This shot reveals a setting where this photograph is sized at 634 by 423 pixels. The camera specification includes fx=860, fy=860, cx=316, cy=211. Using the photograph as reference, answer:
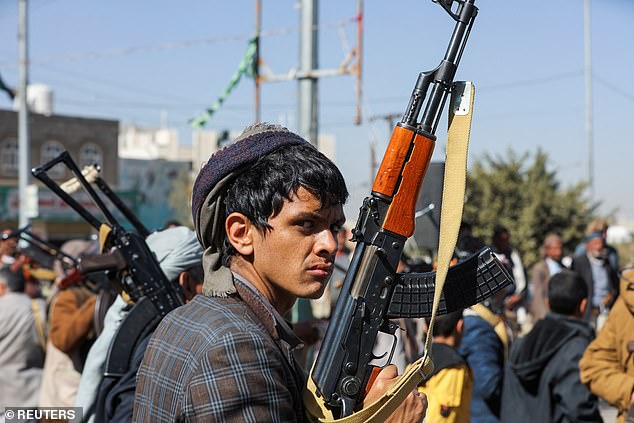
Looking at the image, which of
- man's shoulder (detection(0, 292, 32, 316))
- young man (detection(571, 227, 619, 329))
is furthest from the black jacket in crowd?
young man (detection(571, 227, 619, 329))

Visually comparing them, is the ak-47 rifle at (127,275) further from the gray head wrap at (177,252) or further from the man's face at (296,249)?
the man's face at (296,249)

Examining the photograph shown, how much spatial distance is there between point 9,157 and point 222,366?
3596 centimetres

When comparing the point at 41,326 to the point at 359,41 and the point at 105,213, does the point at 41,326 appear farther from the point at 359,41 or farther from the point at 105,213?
the point at 359,41

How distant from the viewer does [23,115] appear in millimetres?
16375

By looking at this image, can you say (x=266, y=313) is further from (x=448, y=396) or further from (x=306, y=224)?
(x=448, y=396)

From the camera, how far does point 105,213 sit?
168 inches

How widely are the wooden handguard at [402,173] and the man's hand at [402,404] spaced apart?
1.26ft

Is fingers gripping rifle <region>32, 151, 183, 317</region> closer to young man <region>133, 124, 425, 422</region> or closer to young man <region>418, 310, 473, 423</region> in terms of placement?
young man <region>418, 310, 473, 423</region>

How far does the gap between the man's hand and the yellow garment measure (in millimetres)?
1933

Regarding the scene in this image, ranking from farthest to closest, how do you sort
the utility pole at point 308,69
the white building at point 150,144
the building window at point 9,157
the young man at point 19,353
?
the white building at point 150,144, the building window at point 9,157, the utility pole at point 308,69, the young man at point 19,353

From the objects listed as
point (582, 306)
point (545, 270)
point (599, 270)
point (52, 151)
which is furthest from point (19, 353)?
point (52, 151)

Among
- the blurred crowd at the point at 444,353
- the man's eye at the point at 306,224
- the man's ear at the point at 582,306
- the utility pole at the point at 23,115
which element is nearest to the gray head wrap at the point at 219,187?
the man's eye at the point at 306,224

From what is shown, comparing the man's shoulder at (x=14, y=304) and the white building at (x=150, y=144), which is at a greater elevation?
the white building at (x=150, y=144)

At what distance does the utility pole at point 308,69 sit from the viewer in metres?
7.95
